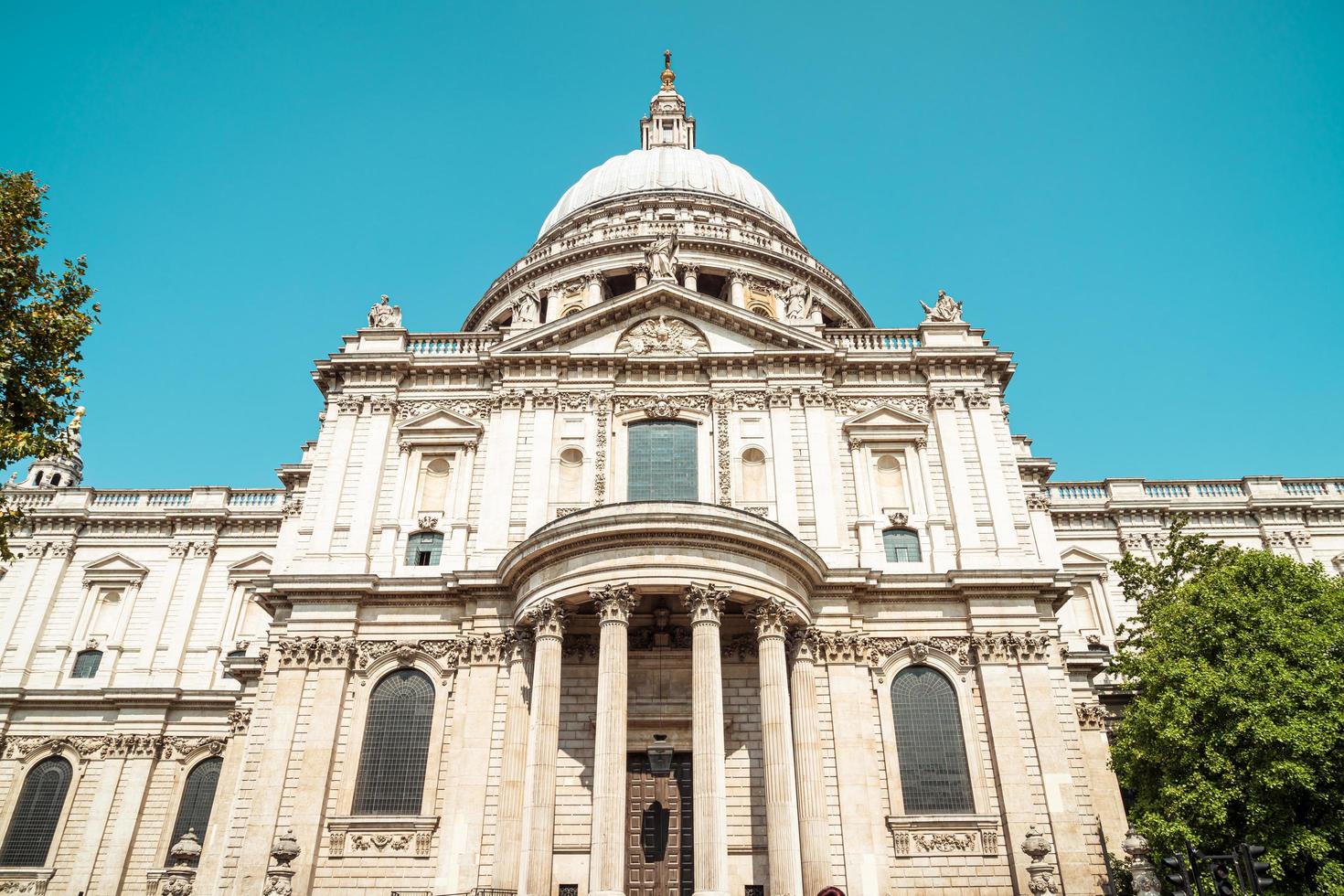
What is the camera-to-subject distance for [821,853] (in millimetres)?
23250

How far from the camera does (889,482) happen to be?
30.9 metres

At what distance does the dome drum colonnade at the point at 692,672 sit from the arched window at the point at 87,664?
79.3ft

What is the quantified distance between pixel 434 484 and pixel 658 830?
1313 centimetres

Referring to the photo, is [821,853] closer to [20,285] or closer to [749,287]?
[20,285]

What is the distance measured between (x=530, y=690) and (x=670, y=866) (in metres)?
5.84

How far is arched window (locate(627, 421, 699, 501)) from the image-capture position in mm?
30109

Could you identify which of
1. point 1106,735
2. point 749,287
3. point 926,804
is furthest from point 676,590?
point 749,287

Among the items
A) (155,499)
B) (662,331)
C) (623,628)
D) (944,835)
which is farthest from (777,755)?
(155,499)

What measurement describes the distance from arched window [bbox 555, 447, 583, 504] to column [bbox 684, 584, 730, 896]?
21.7 ft

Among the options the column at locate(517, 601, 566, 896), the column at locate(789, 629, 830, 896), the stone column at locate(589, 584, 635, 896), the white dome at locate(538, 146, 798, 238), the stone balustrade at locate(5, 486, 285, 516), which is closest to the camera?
the stone column at locate(589, 584, 635, 896)

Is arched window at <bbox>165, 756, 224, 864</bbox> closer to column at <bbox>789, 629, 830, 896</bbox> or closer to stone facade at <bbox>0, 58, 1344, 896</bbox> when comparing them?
stone facade at <bbox>0, 58, 1344, 896</bbox>

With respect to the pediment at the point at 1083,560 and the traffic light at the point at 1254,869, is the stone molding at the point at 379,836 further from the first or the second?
the pediment at the point at 1083,560

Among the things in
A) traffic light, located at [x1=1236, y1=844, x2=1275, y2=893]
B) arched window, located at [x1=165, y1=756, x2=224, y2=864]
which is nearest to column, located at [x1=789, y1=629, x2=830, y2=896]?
traffic light, located at [x1=1236, y1=844, x2=1275, y2=893]

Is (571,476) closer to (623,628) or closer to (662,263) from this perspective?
(623,628)
